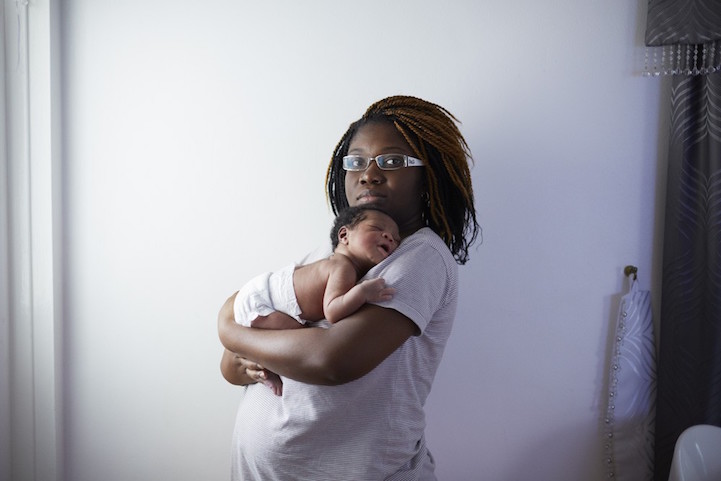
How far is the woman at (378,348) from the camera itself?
41.0 inches

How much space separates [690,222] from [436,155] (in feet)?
2.70

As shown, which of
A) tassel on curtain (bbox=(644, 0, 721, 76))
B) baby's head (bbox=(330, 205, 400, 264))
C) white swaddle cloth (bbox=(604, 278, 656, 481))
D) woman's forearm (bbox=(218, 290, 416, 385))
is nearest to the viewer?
woman's forearm (bbox=(218, 290, 416, 385))

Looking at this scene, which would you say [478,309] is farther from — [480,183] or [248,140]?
[248,140]

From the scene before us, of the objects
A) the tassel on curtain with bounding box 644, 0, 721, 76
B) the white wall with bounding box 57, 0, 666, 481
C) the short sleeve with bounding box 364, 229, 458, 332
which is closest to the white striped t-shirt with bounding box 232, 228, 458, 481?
the short sleeve with bounding box 364, 229, 458, 332

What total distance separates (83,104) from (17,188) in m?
0.36

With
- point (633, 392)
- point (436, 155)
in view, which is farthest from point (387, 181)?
point (633, 392)

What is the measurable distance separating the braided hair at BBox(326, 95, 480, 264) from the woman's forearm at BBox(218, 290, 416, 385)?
0.40m

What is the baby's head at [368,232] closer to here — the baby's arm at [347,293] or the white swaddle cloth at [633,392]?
the baby's arm at [347,293]

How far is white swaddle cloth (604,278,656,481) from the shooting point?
165cm

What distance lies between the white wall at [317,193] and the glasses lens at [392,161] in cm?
51

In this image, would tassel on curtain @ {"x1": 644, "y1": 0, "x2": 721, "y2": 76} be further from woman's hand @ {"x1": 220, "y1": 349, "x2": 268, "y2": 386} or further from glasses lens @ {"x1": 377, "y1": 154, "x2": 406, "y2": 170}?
woman's hand @ {"x1": 220, "y1": 349, "x2": 268, "y2": 386}

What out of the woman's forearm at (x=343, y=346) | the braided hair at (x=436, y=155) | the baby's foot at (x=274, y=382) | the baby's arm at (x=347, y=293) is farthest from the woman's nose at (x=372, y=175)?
A: the baby's foot at (x=274, y=382)

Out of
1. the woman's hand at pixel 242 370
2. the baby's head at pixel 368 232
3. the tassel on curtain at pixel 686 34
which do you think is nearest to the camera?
the baby's head at pixel 368 232

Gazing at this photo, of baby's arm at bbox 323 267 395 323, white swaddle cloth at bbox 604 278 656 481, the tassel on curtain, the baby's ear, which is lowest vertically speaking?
white swaddle cloth at bbox 604 278 656 481
